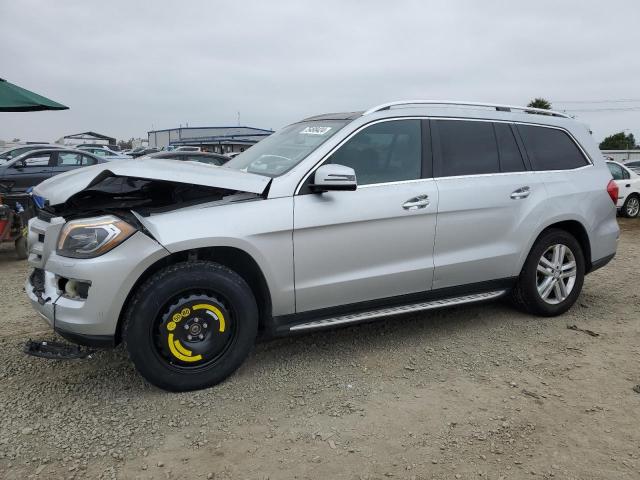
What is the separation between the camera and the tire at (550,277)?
442 centimetres

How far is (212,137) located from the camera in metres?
43.7

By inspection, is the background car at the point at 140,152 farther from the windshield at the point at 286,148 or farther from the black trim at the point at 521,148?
the black trim at the point at 521,148

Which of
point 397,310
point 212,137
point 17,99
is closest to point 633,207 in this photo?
point 397,310

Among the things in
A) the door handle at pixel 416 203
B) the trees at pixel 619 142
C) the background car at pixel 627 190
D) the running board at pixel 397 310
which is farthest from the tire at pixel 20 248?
the trees at pixel 619 142

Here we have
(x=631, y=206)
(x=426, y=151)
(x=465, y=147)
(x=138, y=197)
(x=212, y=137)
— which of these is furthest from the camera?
(x=212, y=137)

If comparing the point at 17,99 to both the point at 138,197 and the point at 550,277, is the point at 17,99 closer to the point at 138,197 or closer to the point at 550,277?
→ the point at 138,197

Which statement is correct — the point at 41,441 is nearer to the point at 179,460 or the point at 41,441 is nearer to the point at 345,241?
the point at 179,460

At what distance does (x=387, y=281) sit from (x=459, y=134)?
53.8 inches

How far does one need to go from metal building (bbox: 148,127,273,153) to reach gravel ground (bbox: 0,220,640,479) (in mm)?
30951

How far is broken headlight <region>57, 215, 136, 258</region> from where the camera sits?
294 cm

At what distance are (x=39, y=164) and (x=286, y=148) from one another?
1121 centimetres

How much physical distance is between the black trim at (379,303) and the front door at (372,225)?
1.7 inches

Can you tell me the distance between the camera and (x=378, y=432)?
2822 mm

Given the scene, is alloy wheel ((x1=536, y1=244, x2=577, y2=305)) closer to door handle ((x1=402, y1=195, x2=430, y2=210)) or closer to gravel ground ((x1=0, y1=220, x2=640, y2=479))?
gravel ground ((x1=0, y1=220, x2=640, y2=479))
